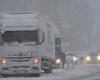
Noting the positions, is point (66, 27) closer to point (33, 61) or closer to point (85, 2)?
point (85, 2)

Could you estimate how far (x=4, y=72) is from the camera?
3675cm

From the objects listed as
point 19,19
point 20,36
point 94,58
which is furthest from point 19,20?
point 94,58

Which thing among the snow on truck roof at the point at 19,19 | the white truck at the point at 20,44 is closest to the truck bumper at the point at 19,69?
the white truck at the point at 20,44

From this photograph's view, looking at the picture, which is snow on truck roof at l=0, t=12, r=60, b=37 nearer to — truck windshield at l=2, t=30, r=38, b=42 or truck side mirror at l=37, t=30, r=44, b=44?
truck windshield at l=2, t=30, r=38, b=42

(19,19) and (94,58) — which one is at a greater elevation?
(19,19)

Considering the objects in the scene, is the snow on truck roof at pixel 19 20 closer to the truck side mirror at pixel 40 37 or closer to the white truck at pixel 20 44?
the white truck at pixel 20 44

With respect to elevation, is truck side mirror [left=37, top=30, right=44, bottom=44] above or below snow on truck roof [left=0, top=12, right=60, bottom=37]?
below

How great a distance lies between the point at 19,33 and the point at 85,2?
319ft

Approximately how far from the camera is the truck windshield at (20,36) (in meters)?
36.4

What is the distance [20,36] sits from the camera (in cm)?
3644

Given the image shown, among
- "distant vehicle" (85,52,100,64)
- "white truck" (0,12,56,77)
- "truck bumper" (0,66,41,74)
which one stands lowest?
"truck bumper" (0,66,41,74)

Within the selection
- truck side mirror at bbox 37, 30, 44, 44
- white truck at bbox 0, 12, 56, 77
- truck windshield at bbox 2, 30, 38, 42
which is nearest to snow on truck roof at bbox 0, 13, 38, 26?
white truck at bbox 0, 12, 56, 77

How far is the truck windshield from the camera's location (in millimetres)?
36406

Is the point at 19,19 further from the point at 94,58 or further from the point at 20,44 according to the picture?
the point at 94,58
